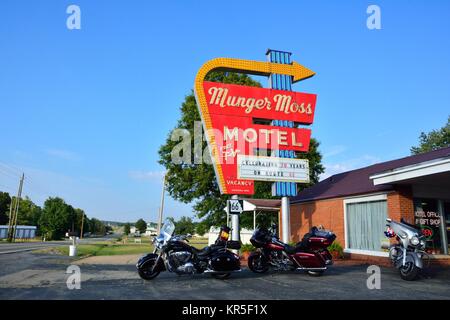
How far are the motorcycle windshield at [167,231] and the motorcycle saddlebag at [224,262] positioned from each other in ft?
4.32

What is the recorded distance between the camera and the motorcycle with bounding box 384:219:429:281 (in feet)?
31.7

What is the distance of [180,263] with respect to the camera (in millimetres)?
9141

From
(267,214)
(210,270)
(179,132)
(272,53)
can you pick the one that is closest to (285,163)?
(272,53)

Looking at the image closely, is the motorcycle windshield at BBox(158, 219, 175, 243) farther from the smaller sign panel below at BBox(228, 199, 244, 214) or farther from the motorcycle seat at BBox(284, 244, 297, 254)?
the motorcycle seat at BBox(284, 244, 297, 254)

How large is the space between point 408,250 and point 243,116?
986 centimetres

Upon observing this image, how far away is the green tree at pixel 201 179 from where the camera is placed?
3116 centimetres

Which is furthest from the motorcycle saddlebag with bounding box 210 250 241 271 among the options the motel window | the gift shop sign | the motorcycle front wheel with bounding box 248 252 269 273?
the motel window

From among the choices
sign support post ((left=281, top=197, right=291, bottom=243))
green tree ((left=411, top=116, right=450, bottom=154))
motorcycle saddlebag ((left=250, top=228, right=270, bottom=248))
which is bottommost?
motorcycle saddlebag ((left=250, top=228, right=270, bottom=248))

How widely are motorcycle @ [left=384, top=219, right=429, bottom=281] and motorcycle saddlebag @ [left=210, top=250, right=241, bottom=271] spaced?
14.7 ft

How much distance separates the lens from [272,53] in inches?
747

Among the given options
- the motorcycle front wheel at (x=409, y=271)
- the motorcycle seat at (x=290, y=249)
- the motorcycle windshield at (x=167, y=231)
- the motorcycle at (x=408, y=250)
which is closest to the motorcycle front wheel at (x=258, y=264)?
the motorcycle seat at (x=290, y=249)

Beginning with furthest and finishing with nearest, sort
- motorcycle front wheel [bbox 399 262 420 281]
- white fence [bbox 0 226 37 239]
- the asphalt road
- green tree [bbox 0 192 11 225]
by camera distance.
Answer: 1. green tree [bbox 0 192 11 225]
2. white fence [bbox 0 226 37 239]
3. motorcycle front wheel [bbox 399 262 420 281]
4. the asphalt road

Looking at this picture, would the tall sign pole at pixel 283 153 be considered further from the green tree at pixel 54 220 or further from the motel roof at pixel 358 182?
the green tree at pixel 54 220
